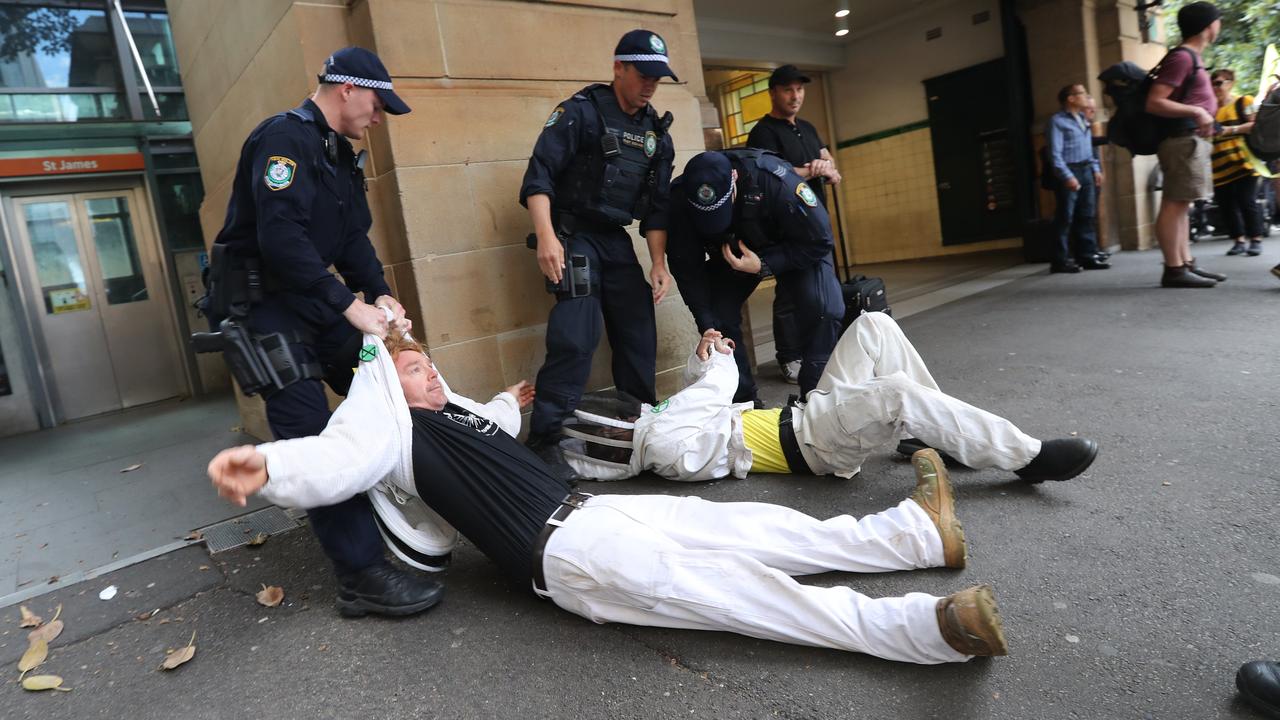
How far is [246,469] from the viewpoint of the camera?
1775 millimetres

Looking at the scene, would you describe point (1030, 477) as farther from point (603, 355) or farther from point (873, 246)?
point (873, 246)

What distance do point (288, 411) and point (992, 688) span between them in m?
2.11

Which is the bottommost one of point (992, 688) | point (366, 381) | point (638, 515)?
point (992, 688)

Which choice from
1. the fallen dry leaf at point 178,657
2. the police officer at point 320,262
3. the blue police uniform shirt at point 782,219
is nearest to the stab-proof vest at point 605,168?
the blue police uniform shirt at point 782,219

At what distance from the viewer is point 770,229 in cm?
388

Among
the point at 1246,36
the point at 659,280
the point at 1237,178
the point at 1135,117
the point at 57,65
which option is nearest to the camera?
the point at 659,280

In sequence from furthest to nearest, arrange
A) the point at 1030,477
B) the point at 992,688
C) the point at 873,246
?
the point at 873,246, the point at 1030,477, the point at 992,688

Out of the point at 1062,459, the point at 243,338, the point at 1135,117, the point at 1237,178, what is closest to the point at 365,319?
the point at 243,338

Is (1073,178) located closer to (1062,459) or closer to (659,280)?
(659,280)

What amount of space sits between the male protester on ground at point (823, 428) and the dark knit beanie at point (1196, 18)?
4.52 m

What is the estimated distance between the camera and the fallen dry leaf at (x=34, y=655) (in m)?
2.19

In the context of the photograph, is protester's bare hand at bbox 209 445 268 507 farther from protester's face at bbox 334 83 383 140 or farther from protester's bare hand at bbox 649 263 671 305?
protester's bare hand at bbox 649 263 671 305

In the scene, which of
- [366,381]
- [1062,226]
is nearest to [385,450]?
[366,381]

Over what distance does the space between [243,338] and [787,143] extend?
12.5ft
